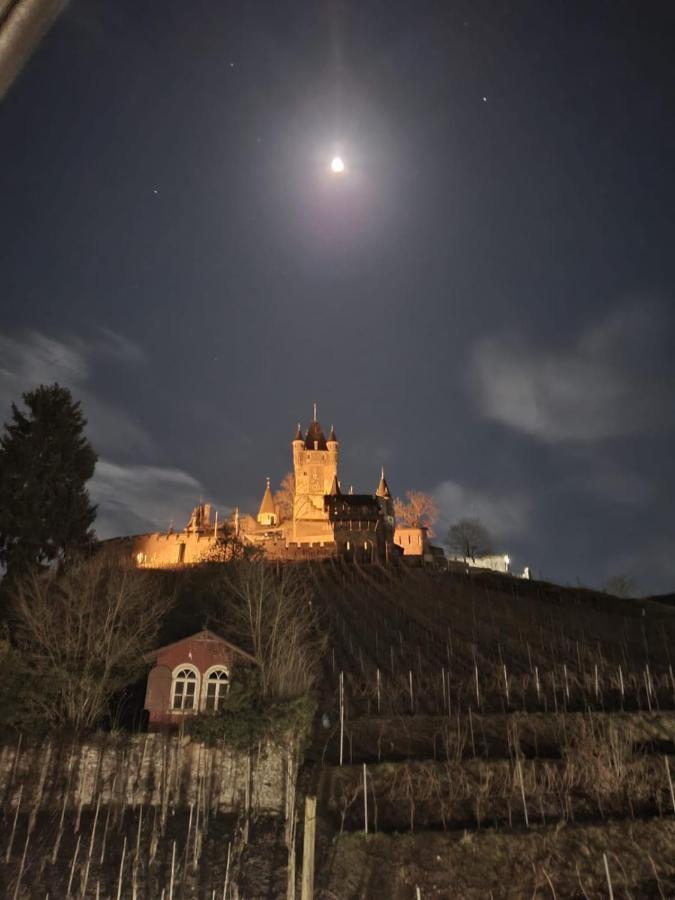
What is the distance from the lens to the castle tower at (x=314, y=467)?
96.9 meters

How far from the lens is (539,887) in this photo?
1515 centimetres

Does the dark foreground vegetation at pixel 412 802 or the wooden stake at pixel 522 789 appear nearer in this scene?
the dark foreground vegetation at pixel 412 802

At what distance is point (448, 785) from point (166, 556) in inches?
2389

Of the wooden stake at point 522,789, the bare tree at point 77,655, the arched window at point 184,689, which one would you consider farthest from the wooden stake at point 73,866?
the wooden stake at point 522,789

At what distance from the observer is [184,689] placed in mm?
22016

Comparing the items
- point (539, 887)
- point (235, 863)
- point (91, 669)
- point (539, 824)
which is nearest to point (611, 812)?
point (539, 824)

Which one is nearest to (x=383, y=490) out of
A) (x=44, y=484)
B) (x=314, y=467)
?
(x=314, y=467)

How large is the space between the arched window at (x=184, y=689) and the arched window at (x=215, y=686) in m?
0.44

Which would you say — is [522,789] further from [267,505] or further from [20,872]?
[267,505]

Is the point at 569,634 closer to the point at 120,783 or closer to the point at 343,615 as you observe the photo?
the point at 343,615

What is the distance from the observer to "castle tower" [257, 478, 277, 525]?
319 ft

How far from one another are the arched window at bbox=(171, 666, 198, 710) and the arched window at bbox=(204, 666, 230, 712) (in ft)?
1.45

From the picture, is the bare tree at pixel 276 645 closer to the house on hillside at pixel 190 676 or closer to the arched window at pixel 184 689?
the house on hillside at pixel 190 676

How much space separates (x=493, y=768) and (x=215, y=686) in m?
10.3
